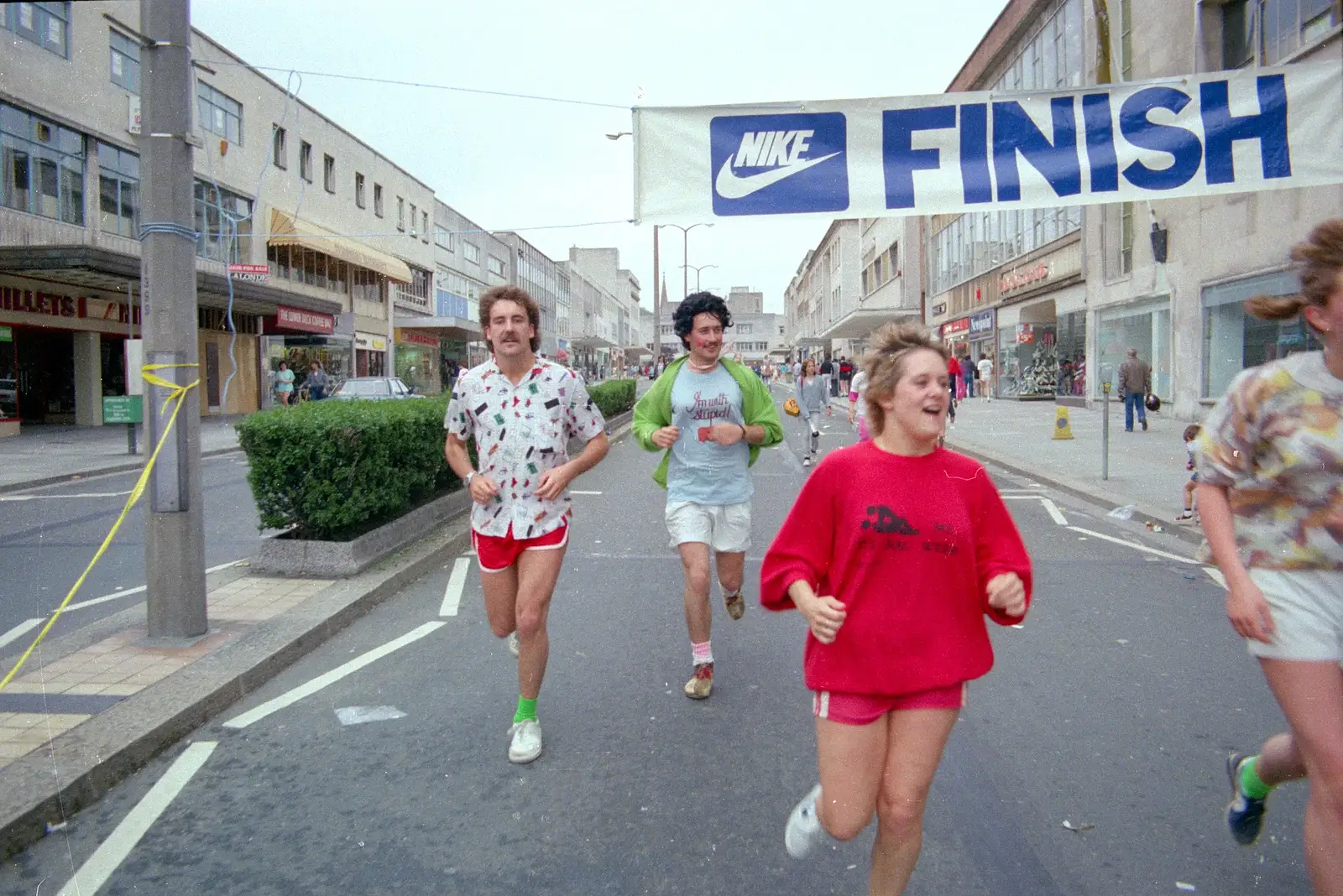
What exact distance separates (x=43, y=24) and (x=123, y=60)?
2917 millimetres

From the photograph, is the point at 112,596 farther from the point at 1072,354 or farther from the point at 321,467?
the point at 1072,354

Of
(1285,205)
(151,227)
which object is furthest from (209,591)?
(1285,205)

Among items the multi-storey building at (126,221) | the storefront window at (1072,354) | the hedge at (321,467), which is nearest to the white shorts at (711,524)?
the hedge at (321,467)

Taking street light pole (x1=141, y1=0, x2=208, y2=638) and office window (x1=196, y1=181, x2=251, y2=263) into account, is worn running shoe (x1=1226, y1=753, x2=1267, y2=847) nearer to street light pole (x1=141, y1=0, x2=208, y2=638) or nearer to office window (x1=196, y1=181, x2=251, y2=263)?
street light pole (x1=141, y1=0, x2=208, y2=638)

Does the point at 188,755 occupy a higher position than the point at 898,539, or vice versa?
the point at 898,539

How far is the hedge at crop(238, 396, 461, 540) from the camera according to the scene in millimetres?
6504

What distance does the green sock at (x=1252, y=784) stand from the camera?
8.98ft

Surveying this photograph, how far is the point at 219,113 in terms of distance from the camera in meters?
28.6

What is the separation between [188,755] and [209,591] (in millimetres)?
2597

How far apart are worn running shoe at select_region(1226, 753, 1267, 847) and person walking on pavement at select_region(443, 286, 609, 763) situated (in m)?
2.37

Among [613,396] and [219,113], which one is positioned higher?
[219,113]

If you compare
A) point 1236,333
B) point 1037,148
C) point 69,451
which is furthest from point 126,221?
point 1236,333

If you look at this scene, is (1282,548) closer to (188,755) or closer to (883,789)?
(883,789)

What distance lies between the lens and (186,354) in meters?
4.93
